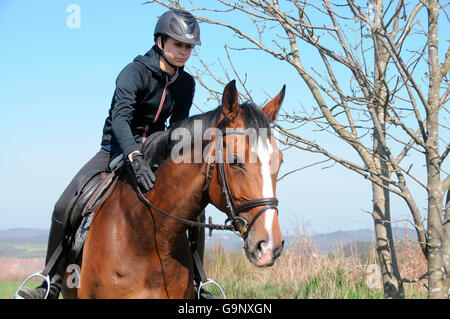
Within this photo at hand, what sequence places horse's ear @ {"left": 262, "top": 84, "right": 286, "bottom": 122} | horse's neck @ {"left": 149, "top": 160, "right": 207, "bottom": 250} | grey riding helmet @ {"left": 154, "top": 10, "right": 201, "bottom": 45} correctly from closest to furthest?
horse's neck @ {"left": 149, "top": 160, "right": 207, "bottom": 250}, horse's ear @ {"left": 262, "top": 84, "right": 286, "bottom": 122}, grey riding helmet @ {"left": 154, "top": 10, "right": 201, "bottom": 45}

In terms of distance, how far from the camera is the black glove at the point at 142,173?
3.83 meters

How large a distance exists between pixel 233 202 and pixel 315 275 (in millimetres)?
6213

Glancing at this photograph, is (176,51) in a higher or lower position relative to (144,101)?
higher

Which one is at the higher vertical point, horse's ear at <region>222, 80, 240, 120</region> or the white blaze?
horse's ear at <region>222, 80, 240, 120</region>

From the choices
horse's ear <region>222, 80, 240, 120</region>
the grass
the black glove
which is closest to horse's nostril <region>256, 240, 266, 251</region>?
horse's ear <region>222, 80, 240, 120</region>

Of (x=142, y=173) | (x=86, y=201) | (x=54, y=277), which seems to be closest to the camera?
(x=142, y=173)

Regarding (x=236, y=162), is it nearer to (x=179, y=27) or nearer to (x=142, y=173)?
(x=142, y=173)

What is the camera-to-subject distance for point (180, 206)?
369cm

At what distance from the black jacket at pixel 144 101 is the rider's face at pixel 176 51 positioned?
119mm

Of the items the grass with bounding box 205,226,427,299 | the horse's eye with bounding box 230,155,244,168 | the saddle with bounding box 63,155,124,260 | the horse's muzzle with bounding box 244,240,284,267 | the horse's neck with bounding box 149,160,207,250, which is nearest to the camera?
the horse's muzzle with bounding box 244,240,284,267

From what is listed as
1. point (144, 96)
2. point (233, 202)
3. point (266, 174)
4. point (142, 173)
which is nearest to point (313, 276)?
point (144, 96)

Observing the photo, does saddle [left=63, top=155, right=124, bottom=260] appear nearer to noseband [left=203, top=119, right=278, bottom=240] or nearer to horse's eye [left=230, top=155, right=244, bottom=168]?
noseband [left=203, top=119, right=278, bottom=240]

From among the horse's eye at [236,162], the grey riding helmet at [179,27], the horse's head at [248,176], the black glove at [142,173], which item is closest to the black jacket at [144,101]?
the black glove at [142,173]

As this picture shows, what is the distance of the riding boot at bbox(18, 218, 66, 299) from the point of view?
4.33 meters
